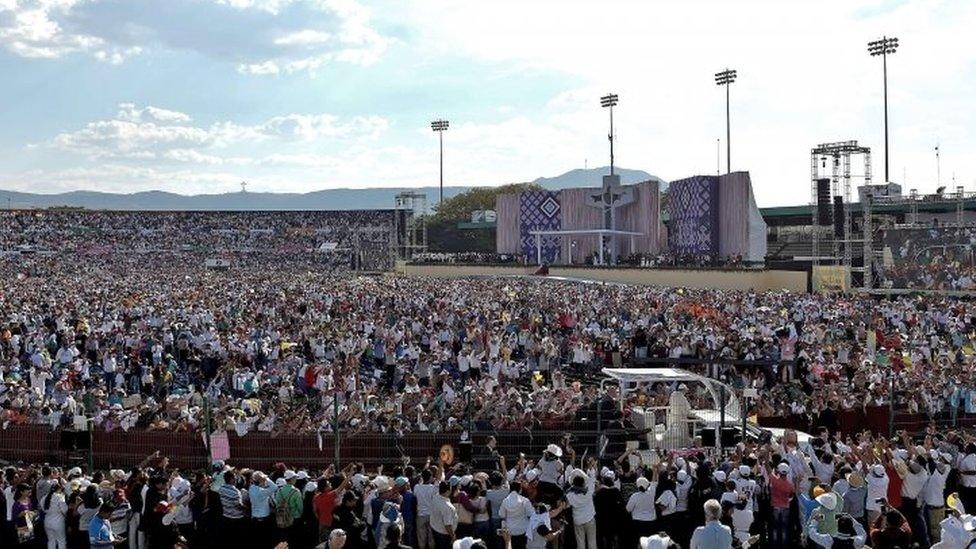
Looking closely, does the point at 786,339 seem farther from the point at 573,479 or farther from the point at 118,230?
the point at 118,230

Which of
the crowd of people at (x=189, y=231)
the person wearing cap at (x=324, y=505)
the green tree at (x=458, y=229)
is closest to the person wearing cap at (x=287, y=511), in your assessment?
the person wearing cap at (x=324, y=505)

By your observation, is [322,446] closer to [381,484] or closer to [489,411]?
[489,411]

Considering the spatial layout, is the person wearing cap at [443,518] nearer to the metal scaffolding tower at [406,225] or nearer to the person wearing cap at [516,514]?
the person wearing cap at [516,514]

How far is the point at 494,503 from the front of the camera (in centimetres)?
1050

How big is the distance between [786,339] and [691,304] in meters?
7.90

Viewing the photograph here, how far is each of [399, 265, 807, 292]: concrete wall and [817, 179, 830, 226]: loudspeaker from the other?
6.58 metres

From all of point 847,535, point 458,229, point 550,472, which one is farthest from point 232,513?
point 458,229

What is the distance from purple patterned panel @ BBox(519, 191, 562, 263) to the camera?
7288 centimetres

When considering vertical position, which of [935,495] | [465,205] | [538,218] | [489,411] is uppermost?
[465,205]

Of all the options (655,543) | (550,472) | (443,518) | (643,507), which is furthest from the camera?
(550,472)

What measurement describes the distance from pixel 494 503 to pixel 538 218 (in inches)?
2542

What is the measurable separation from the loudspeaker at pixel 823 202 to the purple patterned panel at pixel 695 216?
6.22m

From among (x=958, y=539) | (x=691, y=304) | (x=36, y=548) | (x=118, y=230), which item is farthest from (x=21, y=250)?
(x=958, y=539)

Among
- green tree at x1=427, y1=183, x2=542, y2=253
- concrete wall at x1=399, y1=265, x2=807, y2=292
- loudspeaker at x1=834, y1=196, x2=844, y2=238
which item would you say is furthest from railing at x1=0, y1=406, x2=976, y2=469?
green tree at x1=427, y1=183, x2=542, y2=253
